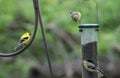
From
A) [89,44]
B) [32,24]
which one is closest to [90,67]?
[89,44]

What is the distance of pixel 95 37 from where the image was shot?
222 centimetres

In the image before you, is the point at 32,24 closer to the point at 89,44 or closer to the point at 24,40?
the point at 89,44

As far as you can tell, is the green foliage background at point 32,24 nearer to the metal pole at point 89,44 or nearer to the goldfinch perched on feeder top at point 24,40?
the metal pole at point 89,44

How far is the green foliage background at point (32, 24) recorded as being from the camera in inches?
182

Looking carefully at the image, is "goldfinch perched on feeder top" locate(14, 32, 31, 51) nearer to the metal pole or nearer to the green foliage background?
the metal pole

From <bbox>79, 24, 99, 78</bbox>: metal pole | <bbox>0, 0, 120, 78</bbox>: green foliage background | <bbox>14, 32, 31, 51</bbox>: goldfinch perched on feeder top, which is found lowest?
<bbox>0, 0, 120, 78</bbox>: green foliage background

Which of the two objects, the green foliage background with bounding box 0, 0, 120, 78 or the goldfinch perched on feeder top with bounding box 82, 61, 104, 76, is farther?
the green foliage background with bounding box 0, 0, 120, 78

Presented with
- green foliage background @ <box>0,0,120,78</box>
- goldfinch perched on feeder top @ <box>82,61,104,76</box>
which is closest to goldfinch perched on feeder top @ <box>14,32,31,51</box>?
goldfinch perched on feeder top @ <box>82,61,104,76</box>

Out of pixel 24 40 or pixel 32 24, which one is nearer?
pixel 24 40

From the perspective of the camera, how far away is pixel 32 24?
16.3 ft

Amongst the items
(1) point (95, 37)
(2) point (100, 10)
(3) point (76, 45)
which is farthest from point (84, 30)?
(3) point (76, 45)

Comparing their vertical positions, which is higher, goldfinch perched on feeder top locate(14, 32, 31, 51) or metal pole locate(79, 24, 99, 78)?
goldfinch perched on feeder top locate(14, 32, 31, 51)

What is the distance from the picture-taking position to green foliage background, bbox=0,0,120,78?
4.62 metres

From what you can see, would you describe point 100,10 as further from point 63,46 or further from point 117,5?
point 63,46
